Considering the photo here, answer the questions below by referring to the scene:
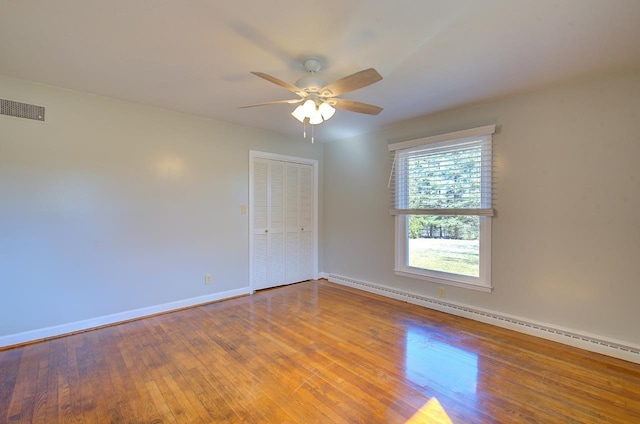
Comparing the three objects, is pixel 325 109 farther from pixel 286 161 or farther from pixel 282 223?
pixel 282 223

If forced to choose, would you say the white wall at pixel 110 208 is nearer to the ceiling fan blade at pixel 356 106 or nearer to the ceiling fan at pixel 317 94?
the ceiling fan at pixel 317 94

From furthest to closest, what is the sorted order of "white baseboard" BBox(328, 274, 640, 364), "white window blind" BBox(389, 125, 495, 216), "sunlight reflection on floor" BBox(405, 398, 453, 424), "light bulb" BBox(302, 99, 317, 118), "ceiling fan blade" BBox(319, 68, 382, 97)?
"white window blind" BBox(389, 125, 495, 216) → "white baseboard" BBox(328, 274, 640, 364) → "light bulb" BBox(302, 99, 317, 118) → "ceiling fan blade" BBox(319, 68, 382, 97) → "sunlight reflection on floor" BBox(405, 398, 453, 424)

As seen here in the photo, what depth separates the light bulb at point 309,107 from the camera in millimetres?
2225

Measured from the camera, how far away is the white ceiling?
173cm

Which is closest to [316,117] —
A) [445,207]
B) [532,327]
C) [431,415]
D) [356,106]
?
[356,106]

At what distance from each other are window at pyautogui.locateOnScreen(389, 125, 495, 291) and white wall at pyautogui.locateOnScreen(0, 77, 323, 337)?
2229 mm

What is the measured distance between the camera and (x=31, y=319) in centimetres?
275

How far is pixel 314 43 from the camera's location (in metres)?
2.05

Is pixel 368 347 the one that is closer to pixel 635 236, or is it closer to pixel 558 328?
pixel 558 328

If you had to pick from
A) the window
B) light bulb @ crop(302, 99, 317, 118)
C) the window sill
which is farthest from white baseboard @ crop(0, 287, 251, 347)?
light bulb @ crop(302, 99, 317, 118)

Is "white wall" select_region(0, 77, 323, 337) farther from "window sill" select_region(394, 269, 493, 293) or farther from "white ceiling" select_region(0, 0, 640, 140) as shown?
"window sill" select_region(394, 269, 493, 293)

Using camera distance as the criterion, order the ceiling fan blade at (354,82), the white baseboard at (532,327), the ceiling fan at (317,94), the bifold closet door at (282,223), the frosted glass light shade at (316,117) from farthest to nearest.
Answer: the bifold closet door at (282,223) → the white baseboard at (532,327) → the frosted glass light shade at (316,117) → the ceiling fan at (317,94) → the ceiling fan blade at (354,82)

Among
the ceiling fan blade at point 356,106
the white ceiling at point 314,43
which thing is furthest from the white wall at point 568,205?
the ceiling fan blade at point 356,106

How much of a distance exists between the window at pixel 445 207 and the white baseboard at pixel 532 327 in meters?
0.27
